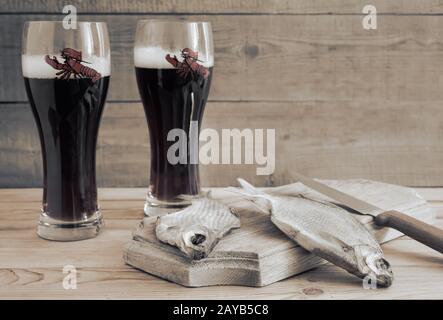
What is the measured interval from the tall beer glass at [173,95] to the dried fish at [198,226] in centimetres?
11

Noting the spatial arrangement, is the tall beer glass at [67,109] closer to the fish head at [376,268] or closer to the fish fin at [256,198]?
the fish fin at [256,198]

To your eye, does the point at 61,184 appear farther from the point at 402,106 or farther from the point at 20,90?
the point at 402,106

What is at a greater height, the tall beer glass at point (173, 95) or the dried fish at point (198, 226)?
the tall beer glass at point (173, 95)

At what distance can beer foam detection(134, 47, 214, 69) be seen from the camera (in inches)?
41.1

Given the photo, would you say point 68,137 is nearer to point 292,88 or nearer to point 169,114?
point 169,114

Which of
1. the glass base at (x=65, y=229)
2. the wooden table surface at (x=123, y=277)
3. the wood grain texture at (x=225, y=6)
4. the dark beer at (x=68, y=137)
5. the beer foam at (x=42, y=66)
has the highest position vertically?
the wood grain texture at (x=225, y=6)

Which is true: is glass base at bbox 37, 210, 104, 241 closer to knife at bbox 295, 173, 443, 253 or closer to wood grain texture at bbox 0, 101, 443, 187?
knife at bbox 295, 173, 443, 253

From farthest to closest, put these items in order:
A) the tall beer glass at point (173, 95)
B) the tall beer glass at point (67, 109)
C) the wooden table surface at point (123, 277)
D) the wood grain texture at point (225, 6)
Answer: the wood grain texture at point (225, 6) → the tall beer glass at point (173, 95) → the tall beer glass at point (67, 109) → the wooden table surface at point (123, 277)

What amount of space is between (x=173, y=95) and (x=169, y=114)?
0.12 feet

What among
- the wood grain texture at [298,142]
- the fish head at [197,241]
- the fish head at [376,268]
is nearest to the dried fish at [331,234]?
the fish head at [376,268]

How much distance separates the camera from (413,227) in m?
0.92

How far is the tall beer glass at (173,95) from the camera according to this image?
1.04 m
